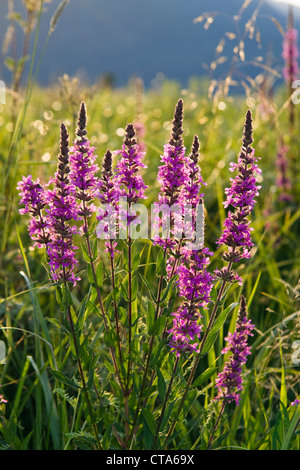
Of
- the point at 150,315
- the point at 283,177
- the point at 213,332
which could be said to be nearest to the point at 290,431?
the point at 213,332

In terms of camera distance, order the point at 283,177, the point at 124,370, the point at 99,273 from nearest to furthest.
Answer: the point at 99,273 < the point at 124,370 < the point at 283,177

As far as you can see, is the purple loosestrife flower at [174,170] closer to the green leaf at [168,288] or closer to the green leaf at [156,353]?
the green leaf at [168,288]

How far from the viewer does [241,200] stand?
70.4 inches

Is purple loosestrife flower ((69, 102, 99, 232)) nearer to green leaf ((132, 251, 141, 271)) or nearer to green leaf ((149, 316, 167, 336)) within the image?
green leaf ((132, 251, 141, 271))

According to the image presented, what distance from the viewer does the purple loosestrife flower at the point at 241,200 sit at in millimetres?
1778

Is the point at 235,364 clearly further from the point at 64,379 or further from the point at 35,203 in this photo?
the point at 35,203

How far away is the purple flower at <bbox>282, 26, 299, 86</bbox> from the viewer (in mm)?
5676

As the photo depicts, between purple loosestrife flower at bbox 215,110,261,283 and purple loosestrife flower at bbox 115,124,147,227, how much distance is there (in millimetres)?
351

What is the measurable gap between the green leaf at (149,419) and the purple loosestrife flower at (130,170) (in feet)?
2.50

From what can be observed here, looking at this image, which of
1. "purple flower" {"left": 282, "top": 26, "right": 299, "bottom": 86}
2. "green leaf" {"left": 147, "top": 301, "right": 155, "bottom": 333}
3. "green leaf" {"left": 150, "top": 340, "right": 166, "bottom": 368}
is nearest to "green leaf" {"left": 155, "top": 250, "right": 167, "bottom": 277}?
"green leaf" {"left": 147, "top": 301, "right": 155, "bottom": 333}

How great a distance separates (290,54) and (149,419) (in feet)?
17.0

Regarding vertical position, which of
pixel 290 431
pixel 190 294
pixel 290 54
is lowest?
pixel 290 431

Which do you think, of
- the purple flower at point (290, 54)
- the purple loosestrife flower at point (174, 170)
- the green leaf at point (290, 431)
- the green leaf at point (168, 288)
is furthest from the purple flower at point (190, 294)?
the purple flower at point (290, 54)
